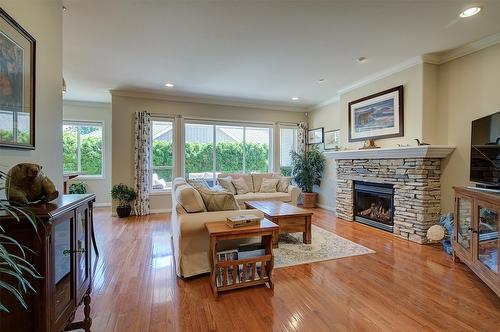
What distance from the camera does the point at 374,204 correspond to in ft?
14.9

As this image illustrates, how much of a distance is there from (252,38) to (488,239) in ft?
10.2

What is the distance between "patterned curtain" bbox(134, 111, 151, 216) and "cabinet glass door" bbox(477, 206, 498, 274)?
210 inches

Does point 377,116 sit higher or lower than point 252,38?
lower

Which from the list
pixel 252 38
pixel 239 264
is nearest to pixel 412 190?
pixel 239 264

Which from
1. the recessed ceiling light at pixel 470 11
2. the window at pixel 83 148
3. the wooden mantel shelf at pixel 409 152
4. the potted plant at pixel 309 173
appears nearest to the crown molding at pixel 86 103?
the window at pixel 83 148

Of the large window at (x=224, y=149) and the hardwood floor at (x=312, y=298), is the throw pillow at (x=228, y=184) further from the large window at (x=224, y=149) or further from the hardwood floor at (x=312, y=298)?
the hardwood floor at (x=312, y=298)

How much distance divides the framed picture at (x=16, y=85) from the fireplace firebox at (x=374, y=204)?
4.52 metres

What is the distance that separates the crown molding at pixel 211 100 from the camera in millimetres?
5309

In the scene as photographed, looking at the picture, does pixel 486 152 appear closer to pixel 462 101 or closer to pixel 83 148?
pixel 462 101

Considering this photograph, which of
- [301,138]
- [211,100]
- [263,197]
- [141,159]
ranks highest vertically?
[211,100]

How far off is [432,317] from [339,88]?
4233 mm

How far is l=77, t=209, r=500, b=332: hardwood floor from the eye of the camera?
181cm

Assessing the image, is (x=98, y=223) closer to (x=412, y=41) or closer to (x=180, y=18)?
(x=180, y=18)

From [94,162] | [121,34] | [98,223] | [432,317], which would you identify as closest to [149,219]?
[98,223]
